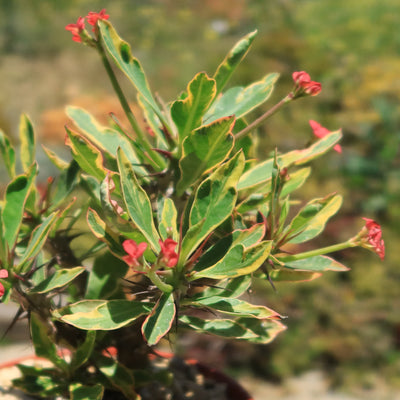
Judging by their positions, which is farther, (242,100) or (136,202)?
(242,100)

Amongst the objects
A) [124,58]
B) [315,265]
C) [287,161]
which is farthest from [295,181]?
[124,58]

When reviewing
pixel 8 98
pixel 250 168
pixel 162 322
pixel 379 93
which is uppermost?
pixel 8 98

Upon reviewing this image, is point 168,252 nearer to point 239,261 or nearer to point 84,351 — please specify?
point 239,261

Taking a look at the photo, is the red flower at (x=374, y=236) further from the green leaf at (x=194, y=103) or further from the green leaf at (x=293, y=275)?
the green leaf at (x=194, y=103)

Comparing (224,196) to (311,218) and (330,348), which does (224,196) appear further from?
(330,348)

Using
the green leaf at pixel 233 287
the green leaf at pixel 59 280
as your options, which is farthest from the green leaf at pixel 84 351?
the green leaf at pixel 233 287

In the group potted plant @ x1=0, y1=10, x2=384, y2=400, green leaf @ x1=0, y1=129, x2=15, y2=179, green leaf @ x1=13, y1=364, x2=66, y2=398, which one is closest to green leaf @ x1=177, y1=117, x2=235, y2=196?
potted plant @ x1=0, y1=10, x2=384, y2=400

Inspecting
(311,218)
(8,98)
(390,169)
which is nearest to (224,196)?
(311,218)
